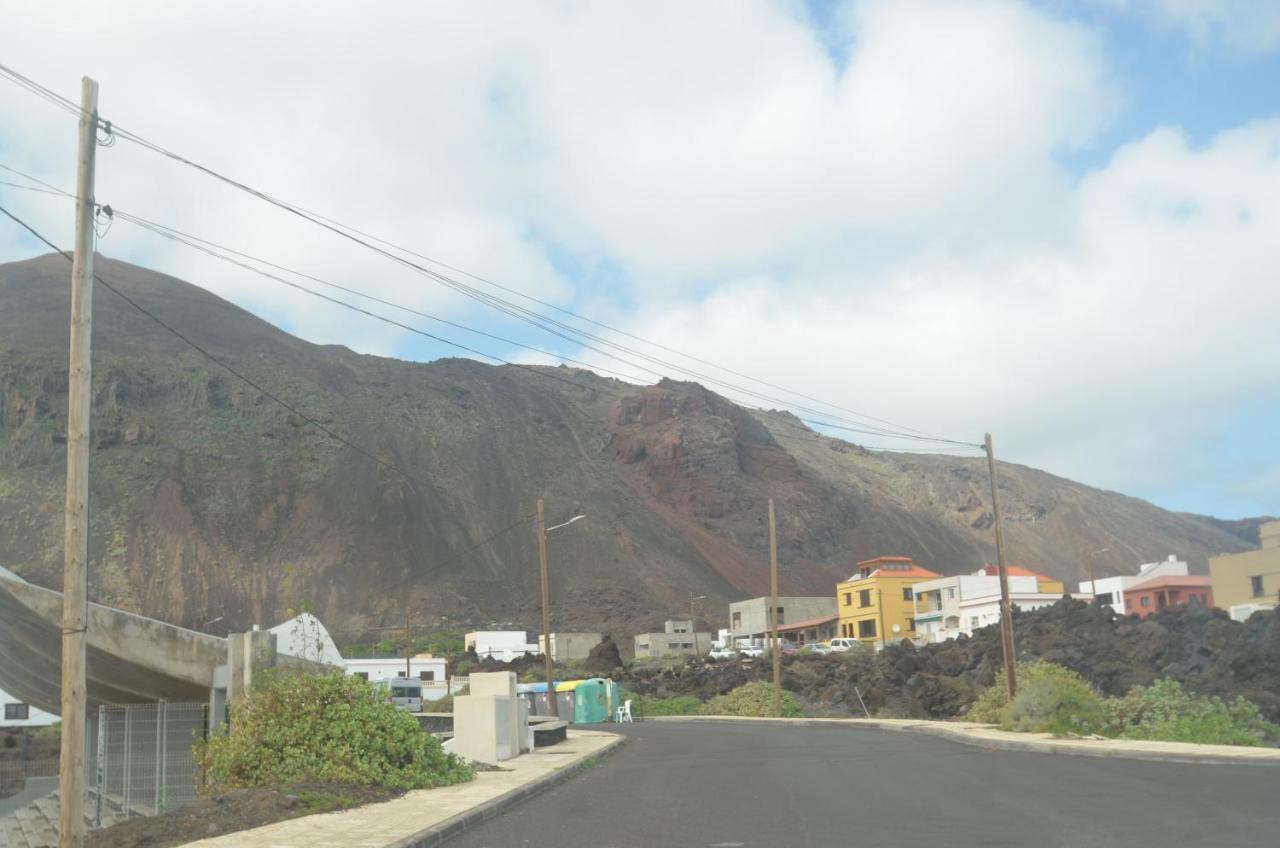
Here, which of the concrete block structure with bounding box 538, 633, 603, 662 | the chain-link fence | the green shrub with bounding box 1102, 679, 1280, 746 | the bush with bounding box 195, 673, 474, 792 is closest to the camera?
the bush with bounding box 195, 673, 474, 792

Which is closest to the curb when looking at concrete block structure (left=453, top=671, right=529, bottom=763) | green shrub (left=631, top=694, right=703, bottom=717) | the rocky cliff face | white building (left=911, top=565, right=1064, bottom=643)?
concrete block structure (left=453, top=671, right=529, bottom=763)

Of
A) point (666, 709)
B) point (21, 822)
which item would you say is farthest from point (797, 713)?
point (21, 822)

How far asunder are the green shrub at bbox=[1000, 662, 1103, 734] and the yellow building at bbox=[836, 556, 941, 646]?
6293 cm

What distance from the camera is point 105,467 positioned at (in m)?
118

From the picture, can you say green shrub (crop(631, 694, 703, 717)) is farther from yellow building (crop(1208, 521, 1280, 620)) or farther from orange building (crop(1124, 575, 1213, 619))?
orange building (crop(1124, 575, 1213, 619))

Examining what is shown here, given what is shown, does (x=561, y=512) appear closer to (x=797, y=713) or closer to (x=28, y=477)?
(x=28, y=477)

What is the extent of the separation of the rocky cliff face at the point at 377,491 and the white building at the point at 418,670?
1390cm

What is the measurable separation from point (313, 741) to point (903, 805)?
8207 mm

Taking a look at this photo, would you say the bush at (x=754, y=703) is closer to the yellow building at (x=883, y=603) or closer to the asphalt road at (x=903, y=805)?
the asphalt road at (x=903, y=805)

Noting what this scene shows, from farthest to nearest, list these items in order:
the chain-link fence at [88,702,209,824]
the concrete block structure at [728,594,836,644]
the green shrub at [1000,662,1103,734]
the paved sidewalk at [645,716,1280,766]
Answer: the concrete block structure at [728,594,836,644] < the green shrub at [1000,662,1103,734] < the chain-link fence at [88,702,209,824] < the paved sidewalk at [645,716,1280,766]

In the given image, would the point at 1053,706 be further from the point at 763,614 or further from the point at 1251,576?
the point at 763,614

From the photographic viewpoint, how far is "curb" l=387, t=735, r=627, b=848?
40.5ft

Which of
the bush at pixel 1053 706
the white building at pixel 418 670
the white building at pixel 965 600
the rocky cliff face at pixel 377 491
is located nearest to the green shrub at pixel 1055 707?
the bush at pixel 1053 706

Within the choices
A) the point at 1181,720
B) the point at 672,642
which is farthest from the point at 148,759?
the point at 672,642
